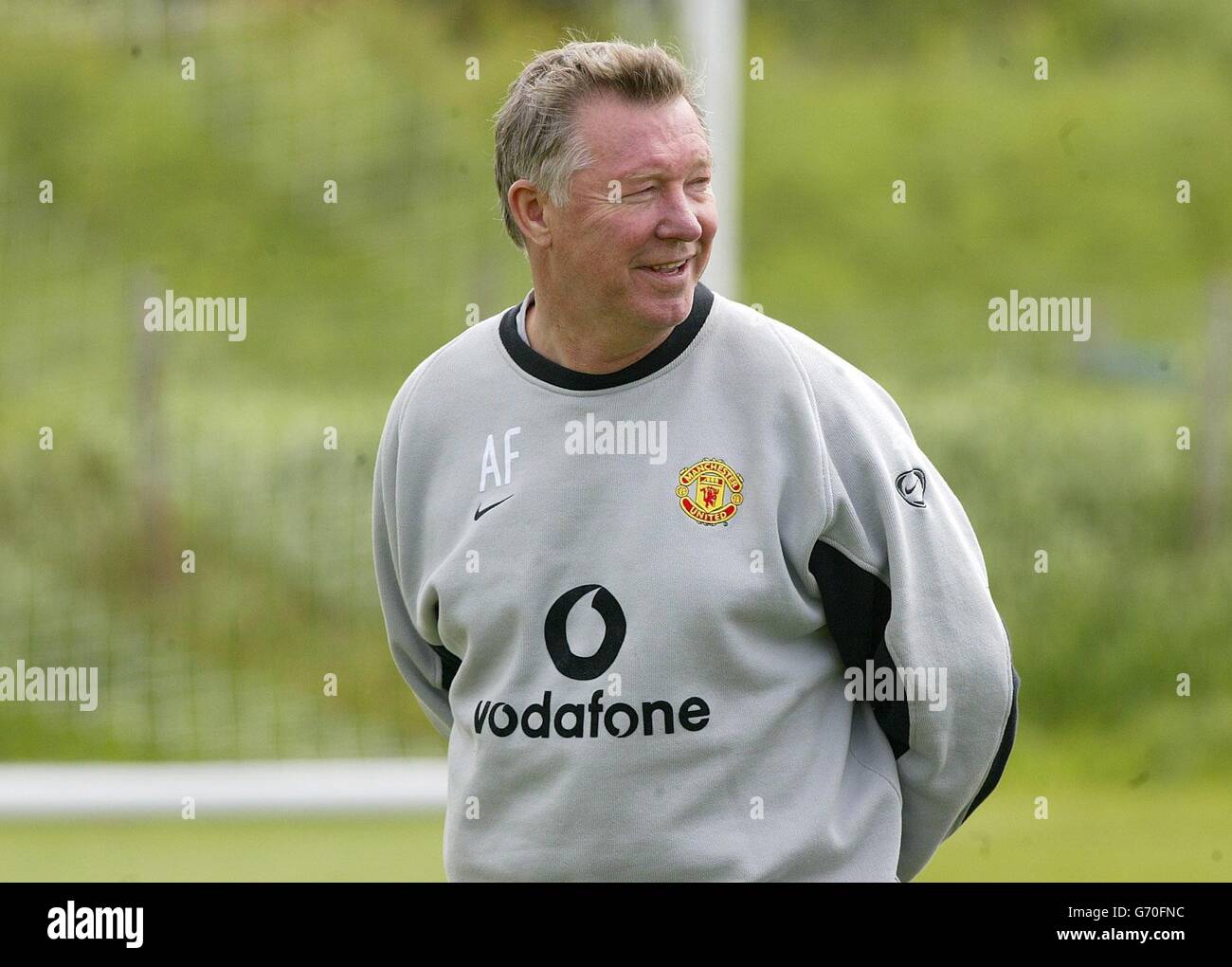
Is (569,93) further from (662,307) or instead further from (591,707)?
(591,707)

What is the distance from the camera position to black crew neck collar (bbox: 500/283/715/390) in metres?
1.98

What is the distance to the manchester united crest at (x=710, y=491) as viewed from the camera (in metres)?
1.93

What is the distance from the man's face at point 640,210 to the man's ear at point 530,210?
5 centimetres

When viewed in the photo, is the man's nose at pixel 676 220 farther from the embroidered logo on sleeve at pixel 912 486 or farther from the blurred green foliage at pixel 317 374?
the blurred green foliage at pixel 317 374

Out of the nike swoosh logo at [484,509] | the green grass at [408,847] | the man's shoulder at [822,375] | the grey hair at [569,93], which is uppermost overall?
the grey hair at [569,93]

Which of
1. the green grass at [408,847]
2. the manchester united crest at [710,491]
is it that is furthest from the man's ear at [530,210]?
the green grass at [408,847]

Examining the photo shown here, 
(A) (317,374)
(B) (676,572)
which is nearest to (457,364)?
(B) (676,572)

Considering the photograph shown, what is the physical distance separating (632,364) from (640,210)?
0.21 m

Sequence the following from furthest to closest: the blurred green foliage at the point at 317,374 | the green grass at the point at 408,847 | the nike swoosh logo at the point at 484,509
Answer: the blurred green foliage at the point at 317,374, the green grass at the point at 408,847, the nike swoosh logo at the point at 484,509

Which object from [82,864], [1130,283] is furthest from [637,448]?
[1130,283]

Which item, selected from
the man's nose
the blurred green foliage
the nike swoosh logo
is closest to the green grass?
the blurred green foliage

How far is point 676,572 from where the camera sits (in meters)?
1.90

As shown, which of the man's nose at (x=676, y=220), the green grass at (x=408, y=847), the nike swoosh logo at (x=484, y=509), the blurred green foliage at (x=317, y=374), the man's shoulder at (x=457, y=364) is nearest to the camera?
the man's nose at (x=676, y=220)

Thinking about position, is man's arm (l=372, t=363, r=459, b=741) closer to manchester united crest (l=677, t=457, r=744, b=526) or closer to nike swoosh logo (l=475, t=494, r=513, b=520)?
nike swoosh logo (l=475, t=494, r=513, b=520)
